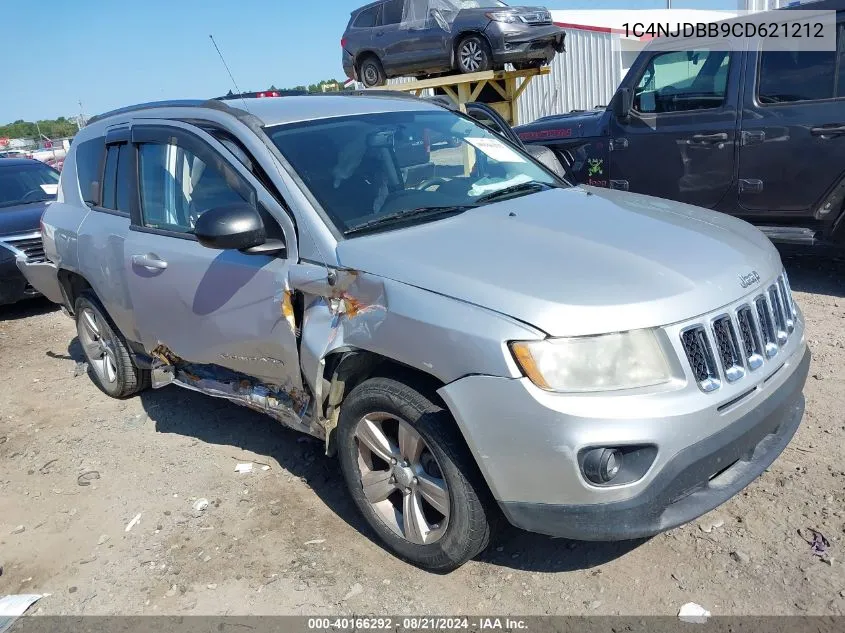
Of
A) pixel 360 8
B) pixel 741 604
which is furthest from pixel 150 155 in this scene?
pixel 360 8

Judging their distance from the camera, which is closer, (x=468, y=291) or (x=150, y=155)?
(x=468, y=291)

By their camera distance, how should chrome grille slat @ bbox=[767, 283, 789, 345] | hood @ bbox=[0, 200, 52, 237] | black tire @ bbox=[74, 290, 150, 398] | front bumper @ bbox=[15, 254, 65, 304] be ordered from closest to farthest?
1. chrome grille slat @ bbox=[767, 283, 789, 345]
2. black tire @ bbox=[74, 290, 150, 398]
3. front bumper @ bbox=[15, 254, 65, 304]
4. hood @ bbox=[0, 200, 52, 237]

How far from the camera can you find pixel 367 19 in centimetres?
1284

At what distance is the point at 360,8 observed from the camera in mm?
13016

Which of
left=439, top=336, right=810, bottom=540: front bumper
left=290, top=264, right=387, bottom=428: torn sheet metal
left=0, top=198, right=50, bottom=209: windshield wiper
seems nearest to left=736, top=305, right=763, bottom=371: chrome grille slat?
left=439, top=336, right=810, bottom=540: front bumper

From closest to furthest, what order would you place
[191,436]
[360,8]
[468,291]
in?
[468,291]
[191,436]
[360,8]

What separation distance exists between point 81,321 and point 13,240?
3.37 meters

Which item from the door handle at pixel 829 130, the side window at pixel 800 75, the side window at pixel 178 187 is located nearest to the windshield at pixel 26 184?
the side window at pixel 178 187

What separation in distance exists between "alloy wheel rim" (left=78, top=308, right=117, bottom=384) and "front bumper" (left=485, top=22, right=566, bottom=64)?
308 inches

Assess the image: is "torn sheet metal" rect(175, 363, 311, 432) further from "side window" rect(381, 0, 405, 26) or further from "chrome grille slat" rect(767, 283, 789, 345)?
"side window" rect(381, 0, 405, 26)

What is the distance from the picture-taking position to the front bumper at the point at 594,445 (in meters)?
2.39

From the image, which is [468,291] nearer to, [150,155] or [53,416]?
[150,155]

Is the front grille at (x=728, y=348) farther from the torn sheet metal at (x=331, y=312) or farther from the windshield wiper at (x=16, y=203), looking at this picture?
the windshield wiper at (x=16, y=203)

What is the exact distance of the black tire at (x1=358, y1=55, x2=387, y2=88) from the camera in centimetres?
1285
